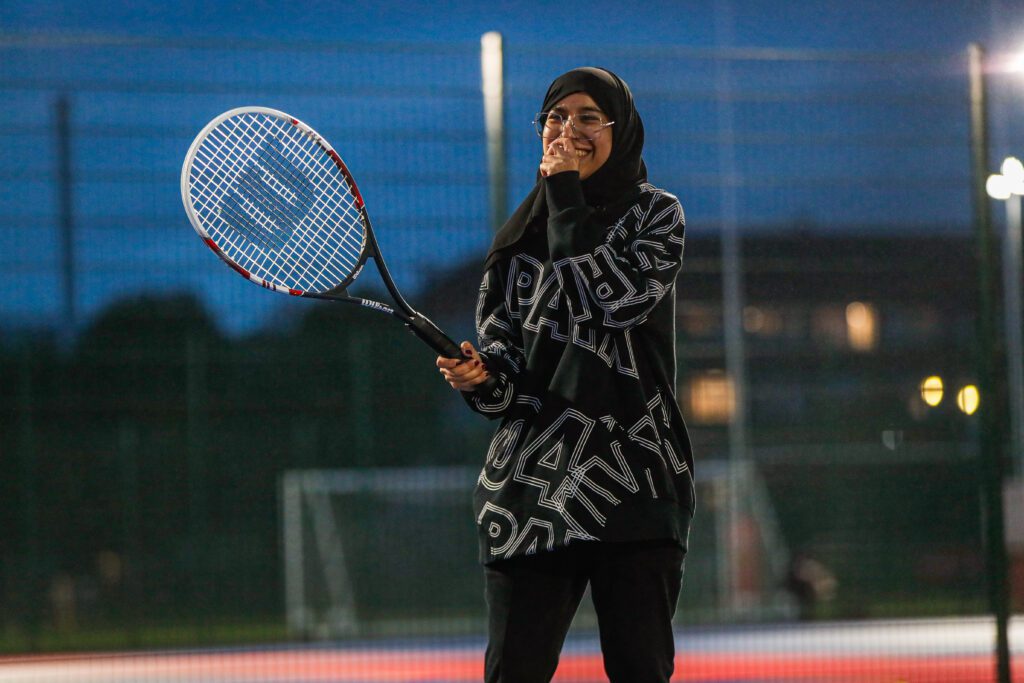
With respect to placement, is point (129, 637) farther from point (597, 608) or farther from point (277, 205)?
point (597, 608)

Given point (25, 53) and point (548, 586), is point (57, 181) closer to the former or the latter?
point (25, 53)

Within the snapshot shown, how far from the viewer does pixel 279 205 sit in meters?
2.83

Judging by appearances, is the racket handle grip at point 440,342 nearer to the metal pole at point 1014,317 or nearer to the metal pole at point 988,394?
the metal pole at point 988,394

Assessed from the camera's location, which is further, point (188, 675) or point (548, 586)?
point (188, 675)

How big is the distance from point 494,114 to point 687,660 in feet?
10.8

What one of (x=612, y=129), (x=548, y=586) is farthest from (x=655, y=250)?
(x=548, y=586)

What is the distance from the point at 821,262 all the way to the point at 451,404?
2.25 meters

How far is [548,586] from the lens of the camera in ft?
7.06

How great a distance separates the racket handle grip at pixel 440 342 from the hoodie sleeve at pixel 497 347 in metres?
0.01

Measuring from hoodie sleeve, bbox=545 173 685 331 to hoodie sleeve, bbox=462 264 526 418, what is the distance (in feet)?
0.54

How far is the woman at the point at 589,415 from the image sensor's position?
2090 millimetres

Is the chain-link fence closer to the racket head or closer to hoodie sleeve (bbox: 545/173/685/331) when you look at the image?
the racket head

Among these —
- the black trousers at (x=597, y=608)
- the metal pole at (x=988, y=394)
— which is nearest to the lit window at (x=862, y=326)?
the metal pole at (x=988, y=394)

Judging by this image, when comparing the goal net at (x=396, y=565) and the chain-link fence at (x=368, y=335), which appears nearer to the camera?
the chain-link fence at (x=368, y=335)
